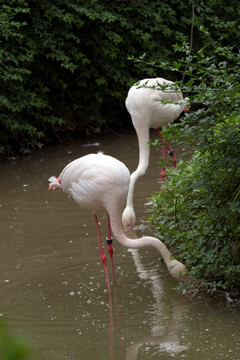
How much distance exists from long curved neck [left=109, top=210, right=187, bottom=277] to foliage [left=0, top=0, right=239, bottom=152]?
4.66 m

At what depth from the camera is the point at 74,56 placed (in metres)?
9.35

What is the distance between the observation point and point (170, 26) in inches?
430

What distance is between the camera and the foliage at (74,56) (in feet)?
29.0

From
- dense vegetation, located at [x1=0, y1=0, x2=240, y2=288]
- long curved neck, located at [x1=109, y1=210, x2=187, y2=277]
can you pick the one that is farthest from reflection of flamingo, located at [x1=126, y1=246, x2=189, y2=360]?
dense vegetation, located at [x1=0, y1=0, x2=240, y2=288]

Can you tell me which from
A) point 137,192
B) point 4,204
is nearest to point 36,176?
point 4,204

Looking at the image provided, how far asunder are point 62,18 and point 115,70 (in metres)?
1.38

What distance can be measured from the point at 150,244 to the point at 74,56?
6.00 m

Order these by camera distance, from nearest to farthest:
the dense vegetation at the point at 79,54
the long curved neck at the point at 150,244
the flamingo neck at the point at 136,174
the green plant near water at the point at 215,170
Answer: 1. the green plant near water at the point at 215,170
2. the long curved neck at the point at 150,244
3. the flamingo neck at the point at 136,174
4. the dense vegetation at the point at 79,54

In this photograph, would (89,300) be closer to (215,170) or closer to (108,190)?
(108,190)

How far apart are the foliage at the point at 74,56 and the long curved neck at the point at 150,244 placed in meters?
4.66

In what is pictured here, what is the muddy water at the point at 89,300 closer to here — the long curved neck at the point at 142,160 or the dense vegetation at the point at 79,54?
the long curved neck at the point at 142,160

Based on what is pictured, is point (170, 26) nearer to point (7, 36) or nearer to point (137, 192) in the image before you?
point (7, 36)

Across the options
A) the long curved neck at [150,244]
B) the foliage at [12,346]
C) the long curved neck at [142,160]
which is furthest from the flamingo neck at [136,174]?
the foliage at [12,346]

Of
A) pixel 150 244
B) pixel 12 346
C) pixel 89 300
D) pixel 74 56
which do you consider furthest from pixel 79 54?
pixel 12 346
